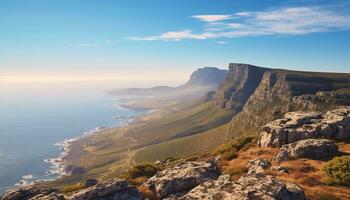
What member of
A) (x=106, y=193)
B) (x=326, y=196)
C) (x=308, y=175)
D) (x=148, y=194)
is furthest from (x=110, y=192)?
(x=308, y=175)

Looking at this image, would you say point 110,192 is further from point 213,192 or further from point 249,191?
point 249,191

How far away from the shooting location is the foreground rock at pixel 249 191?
2698cm

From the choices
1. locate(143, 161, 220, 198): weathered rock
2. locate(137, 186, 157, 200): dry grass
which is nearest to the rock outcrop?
locate(137, 186, 157, 200): dry grass

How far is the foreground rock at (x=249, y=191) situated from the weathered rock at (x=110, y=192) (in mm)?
6090

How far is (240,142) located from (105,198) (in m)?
47.6

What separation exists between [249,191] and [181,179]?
397 inches

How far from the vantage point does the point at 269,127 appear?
225 ft

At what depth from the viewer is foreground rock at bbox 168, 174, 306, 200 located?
26984 millimetres

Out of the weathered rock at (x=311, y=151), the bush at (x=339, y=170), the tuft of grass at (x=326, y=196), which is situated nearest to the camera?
the tuft of grass at (x=326, y=196)

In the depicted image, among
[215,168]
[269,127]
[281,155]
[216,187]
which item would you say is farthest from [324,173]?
[269,127]

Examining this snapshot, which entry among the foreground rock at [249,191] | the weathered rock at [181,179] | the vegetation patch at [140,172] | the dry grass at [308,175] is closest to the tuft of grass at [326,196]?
the dry grass at [308,175]

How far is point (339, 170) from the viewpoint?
130 ft

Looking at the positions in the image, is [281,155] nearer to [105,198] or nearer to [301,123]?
[301,123]

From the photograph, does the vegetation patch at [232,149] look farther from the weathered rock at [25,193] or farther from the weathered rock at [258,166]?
the weathered rock at [25,193]
